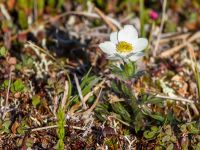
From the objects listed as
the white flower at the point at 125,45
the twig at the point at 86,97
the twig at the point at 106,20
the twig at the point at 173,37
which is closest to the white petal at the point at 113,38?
the white flower at the point at 125,45

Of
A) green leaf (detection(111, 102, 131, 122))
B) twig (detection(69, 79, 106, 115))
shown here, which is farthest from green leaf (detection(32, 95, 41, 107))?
green leaf (detection(111, 102, 131, 122))

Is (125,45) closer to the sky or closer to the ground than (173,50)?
closer to the sky

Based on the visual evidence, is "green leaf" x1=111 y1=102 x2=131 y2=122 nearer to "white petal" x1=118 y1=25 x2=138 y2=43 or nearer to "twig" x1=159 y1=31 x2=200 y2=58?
"white petal" x1=118 y1=25 x2=138 y2=43

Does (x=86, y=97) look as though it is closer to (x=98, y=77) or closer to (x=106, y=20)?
(x=98, y=77)

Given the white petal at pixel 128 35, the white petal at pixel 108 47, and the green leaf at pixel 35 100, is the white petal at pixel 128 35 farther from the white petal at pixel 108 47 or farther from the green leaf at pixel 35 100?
the green leaf at pixel 35 100

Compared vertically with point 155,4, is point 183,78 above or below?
below

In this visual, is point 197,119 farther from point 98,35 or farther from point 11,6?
point 11,6

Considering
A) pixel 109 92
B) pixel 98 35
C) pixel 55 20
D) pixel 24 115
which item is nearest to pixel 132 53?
pixel 109 92

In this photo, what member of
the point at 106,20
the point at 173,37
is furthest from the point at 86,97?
the point at 173,37
